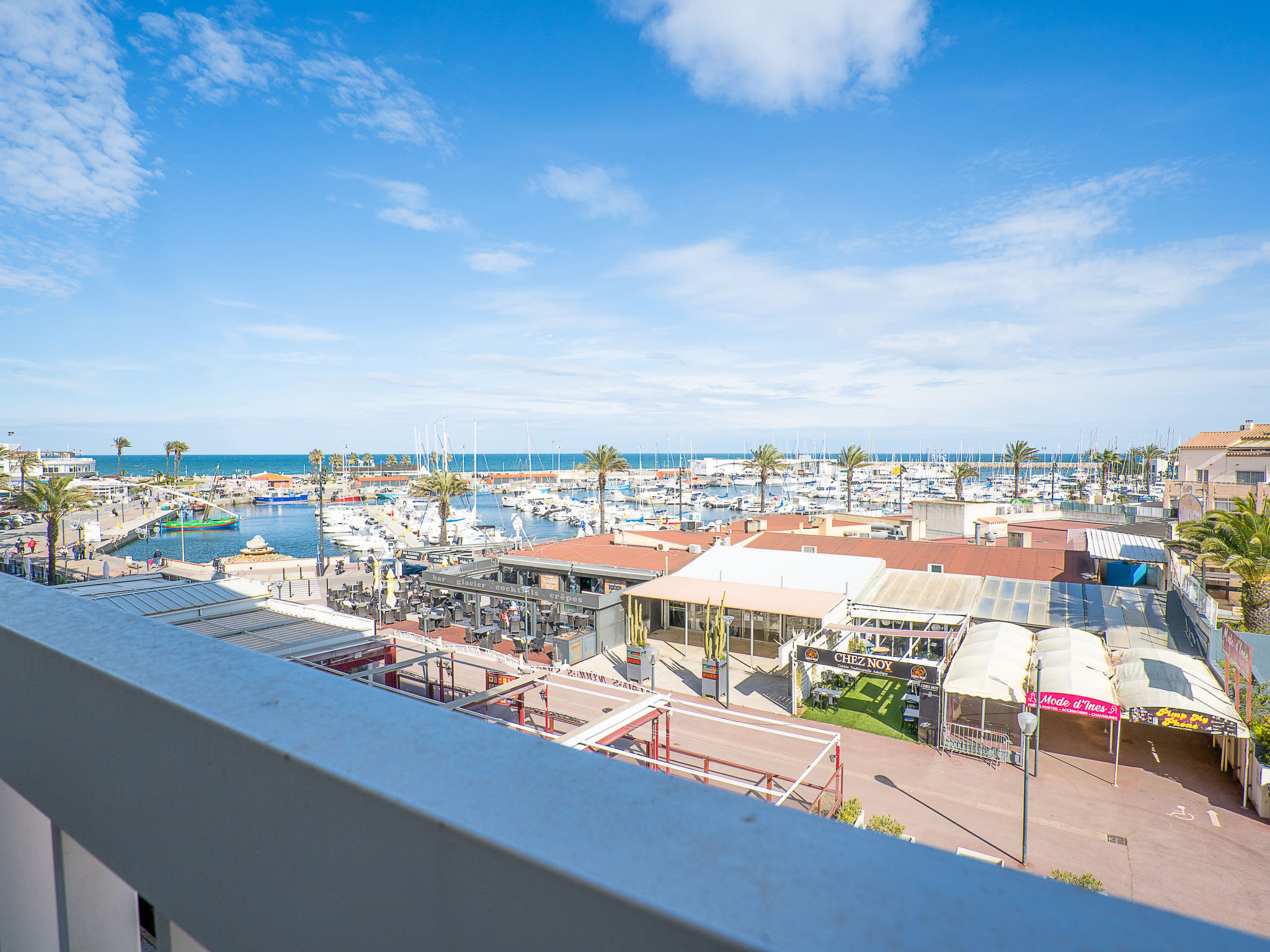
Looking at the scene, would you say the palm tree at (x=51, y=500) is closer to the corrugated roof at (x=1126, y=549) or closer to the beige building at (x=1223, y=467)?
the corrugated roof at (x=1126, y=549)

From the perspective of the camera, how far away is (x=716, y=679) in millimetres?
19672

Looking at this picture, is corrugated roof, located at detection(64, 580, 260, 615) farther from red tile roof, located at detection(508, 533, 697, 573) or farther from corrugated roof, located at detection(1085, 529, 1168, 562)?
A: corrugated roof, located at detection(1085, 529, 1168, 562)

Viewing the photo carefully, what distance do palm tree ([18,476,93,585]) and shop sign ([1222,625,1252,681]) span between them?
42.6 meters

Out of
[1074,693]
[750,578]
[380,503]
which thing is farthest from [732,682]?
[380,503]

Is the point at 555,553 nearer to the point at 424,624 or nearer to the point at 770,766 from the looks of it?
the point at 424,624

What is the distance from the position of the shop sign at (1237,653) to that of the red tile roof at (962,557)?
8591mm

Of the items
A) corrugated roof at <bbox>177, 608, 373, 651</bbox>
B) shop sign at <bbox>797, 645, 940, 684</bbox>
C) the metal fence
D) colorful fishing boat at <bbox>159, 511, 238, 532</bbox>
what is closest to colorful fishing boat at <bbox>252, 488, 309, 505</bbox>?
colorful fishing boat at <bbox>159, 511, 238, 532</bbox>

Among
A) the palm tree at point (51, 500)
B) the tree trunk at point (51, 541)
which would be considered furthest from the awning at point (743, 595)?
the palm tree at point (51, 500)

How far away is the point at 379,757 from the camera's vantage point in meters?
0.98

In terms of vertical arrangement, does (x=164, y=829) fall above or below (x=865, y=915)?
below

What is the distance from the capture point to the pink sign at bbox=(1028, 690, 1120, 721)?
48.9 ft

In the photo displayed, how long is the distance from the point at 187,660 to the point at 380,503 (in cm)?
11438

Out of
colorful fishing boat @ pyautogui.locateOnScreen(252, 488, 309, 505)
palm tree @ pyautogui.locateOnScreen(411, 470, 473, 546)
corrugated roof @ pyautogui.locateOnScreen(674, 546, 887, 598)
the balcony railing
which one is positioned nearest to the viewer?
the balcony railing

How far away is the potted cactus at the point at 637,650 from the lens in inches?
803
